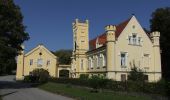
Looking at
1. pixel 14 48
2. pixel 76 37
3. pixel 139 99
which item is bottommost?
pixel 139 99

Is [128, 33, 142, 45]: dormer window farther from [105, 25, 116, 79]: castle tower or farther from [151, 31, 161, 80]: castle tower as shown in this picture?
[105, 25, 116, 79]: castle tower

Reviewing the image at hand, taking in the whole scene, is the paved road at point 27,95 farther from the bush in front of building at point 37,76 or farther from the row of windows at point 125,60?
the bush in front of building at point 37,76

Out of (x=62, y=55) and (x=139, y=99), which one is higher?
(x=62, y=55)

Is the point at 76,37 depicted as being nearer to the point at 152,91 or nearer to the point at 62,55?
the point at 152,91

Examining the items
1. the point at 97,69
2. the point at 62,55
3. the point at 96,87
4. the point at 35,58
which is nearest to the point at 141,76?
the point at 97,69

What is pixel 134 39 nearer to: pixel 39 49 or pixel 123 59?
pixel 123 59

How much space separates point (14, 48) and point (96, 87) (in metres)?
13.8

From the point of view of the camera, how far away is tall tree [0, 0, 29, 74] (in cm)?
3950

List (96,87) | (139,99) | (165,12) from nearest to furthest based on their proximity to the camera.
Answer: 1. (139,99)
2. (96,87)
3. (165,12)

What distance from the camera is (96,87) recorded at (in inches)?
1326

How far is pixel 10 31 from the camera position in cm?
4116

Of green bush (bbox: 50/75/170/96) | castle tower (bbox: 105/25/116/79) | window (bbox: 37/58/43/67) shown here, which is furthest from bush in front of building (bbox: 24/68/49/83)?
green bush (bbox: 50/75/170/96)

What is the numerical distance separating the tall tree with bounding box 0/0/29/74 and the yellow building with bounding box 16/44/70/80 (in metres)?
37.4

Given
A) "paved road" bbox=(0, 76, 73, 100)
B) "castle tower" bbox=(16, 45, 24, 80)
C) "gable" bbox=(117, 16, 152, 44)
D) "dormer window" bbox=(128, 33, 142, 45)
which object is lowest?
"paved road" bbox=(0, 76, 73, 100)
